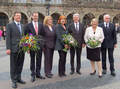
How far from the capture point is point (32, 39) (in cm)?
380

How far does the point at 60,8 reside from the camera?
27453 mm

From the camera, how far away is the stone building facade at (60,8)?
84.7 feet

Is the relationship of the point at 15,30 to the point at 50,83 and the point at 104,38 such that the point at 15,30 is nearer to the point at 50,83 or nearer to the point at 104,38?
the point at 50,83

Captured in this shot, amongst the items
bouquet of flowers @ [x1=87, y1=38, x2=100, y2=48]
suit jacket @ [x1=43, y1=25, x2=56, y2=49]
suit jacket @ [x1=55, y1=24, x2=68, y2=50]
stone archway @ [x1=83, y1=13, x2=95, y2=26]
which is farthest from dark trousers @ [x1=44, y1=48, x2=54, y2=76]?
stone archway @ [x1=83, y1=13, x2=95, y2=26]

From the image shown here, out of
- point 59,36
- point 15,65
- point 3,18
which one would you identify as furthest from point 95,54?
point 3,18

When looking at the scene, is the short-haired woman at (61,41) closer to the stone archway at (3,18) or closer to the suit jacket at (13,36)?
the suit jacket at (13,36)

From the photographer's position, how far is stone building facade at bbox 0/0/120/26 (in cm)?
2583

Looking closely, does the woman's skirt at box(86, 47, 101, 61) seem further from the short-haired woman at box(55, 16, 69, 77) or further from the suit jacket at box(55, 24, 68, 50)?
the suit jacket at box(55, 24, 68, 50)

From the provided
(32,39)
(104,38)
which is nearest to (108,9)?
(104,38)

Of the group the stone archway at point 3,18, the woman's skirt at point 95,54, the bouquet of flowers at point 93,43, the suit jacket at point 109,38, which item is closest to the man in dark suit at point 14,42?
the bouquet of flowers at point 93,43

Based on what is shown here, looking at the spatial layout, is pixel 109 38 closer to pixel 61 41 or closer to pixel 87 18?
pixel 61 41

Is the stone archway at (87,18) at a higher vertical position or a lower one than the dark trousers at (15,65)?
higher

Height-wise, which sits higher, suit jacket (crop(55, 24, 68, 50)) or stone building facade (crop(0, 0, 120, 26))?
stone building facade (crop(0, 0, 120, 26))

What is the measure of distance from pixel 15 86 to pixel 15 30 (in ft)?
4.92
